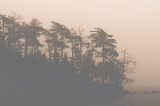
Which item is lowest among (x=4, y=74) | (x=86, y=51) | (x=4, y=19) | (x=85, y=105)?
(x=85, y=105)

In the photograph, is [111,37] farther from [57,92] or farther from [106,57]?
[57,92]

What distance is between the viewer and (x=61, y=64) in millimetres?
74562

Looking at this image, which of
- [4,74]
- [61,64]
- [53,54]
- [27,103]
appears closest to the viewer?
[27,103]

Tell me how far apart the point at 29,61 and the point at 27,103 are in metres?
12.2

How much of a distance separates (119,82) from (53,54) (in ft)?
54.5

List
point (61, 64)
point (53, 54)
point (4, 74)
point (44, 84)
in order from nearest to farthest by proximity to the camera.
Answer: point (4, 74), point (44, 84), point (61, 64), point (53, 54)

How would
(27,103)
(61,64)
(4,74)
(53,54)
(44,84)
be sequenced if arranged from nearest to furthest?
(27,103), (4,74), (44,84), (61,64), (53,54)

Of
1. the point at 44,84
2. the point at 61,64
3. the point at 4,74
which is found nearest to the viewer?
the point at 4,74

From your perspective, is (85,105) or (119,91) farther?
(119,91)

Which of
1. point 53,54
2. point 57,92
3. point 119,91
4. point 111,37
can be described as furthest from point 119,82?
point 57,92

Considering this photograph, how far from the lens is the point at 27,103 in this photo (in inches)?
2014

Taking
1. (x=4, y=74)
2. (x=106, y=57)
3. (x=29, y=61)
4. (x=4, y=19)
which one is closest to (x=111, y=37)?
(x=106, y=57)

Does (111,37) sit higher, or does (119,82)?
(111,37)

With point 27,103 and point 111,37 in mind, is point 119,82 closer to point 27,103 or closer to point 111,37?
point 111,37
